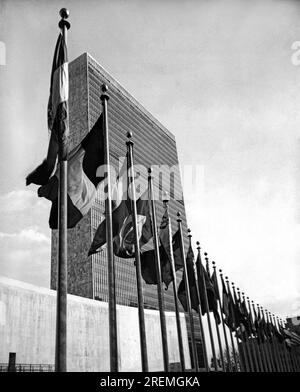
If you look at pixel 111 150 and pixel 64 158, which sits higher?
pixel 111 150

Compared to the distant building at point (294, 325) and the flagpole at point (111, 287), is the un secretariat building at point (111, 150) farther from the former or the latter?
the flagpole at point (111, 287)

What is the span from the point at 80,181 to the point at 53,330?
18109 millimetres

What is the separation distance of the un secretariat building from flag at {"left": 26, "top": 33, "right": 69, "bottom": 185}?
5944 centimetres

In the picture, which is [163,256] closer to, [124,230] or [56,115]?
Answer: [124,230]

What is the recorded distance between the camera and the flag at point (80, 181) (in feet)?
33.2

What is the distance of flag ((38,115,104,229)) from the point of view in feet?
33.2

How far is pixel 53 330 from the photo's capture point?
2506 centimetres

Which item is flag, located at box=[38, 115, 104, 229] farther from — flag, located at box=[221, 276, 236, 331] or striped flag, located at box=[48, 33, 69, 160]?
flag, located at box=[221, 276, 236, 331]

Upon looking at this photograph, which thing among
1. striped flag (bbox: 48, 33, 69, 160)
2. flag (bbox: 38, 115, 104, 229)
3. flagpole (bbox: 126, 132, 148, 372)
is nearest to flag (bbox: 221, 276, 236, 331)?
flagpole (bbox: 126, 132, 148, 372)

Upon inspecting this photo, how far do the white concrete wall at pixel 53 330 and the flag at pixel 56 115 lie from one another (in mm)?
14616

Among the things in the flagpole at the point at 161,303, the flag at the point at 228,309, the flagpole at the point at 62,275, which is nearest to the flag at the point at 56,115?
the flagpole at the point at 62,275

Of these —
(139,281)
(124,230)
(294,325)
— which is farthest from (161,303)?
(294,325)

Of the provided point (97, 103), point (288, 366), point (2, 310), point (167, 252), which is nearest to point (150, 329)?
point (2, 310)

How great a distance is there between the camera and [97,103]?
100 m
